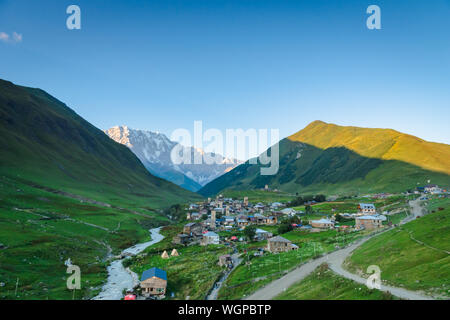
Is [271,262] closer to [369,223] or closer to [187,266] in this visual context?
[187,266]

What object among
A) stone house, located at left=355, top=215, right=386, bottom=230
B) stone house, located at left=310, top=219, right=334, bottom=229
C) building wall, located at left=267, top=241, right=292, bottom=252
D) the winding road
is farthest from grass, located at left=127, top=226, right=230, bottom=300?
stone house, located at left=355, top=215, right=386, bottom=230

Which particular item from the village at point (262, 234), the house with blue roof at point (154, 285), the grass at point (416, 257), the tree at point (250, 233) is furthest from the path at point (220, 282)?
the grass at point (416, 257)

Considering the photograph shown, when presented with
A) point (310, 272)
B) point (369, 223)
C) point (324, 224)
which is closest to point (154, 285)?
point (310, 272)

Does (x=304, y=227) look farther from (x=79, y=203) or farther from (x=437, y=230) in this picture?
(x=79, y=203)

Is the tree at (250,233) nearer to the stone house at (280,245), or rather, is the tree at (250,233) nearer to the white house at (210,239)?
the white house at (210,239)

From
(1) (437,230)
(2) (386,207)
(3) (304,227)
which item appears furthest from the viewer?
(2) (386,207)
